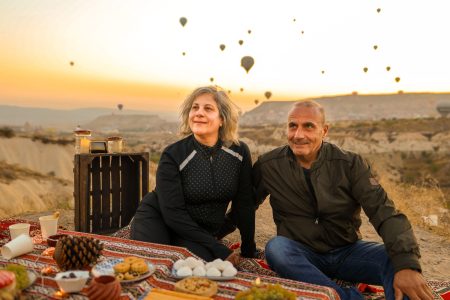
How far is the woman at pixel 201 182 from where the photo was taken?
3.84 meters

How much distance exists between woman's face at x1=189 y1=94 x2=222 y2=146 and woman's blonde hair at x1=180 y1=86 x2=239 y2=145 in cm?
8

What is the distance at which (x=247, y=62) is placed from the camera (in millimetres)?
30141

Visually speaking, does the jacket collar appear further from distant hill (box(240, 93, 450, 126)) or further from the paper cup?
distant hill (box(240, 93, 450, 126))

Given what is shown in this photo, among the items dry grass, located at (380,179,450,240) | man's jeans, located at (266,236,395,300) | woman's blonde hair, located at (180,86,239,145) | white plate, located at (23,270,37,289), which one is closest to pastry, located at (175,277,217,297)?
white plate, located at (23,270,37,289)

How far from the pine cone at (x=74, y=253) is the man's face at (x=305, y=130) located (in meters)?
1.91

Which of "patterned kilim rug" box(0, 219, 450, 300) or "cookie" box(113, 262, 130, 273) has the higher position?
"cookie" box(113, 262, 130, 273)

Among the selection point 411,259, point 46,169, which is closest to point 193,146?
point 411,259

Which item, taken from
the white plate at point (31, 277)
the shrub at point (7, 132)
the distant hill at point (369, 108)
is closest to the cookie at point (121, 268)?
the white plate at point (31, 277)

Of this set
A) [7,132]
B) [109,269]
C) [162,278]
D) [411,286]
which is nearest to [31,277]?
[109,269]

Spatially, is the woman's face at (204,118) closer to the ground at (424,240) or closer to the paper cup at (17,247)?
the paper cup at (17,247)

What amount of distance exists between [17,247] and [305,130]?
2486 mm

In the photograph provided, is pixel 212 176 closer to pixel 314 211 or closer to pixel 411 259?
pixel 314 211

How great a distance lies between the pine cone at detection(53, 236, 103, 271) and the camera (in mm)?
2523

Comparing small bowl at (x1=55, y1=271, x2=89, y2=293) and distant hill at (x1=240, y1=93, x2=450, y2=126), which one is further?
distant hill at (x1=240, y1=93, x2=450, y2=126)
